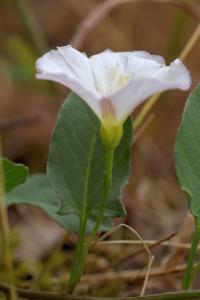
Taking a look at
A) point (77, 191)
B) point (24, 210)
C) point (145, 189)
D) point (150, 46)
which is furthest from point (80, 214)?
point (150, 46)

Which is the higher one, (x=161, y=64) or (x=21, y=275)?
(x=161, y=64)

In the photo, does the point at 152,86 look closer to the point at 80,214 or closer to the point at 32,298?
the point at 80,214

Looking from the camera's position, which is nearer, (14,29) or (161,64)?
(161,64)

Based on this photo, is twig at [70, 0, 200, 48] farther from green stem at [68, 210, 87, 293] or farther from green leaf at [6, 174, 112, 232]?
green stem at [68, 210, 87, 293]

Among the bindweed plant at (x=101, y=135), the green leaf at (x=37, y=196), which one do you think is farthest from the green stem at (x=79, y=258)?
the green leaf at (x=37, y=196)

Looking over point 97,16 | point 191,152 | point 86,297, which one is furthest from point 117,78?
point 97,16

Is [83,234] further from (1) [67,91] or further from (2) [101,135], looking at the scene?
(1) [67,91]

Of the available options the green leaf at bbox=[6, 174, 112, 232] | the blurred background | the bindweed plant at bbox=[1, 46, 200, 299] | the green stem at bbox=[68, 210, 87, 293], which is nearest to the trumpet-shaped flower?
the bindweed plant at bbox=[1, 46, 200, 299]

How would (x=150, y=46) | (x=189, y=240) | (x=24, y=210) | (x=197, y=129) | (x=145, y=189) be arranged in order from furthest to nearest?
1. (x=150, y=46)
2. (x=145, y=189)
3. (x=24, y=210)
4. (x=189, y=240)
5. (x=197, y=129)
